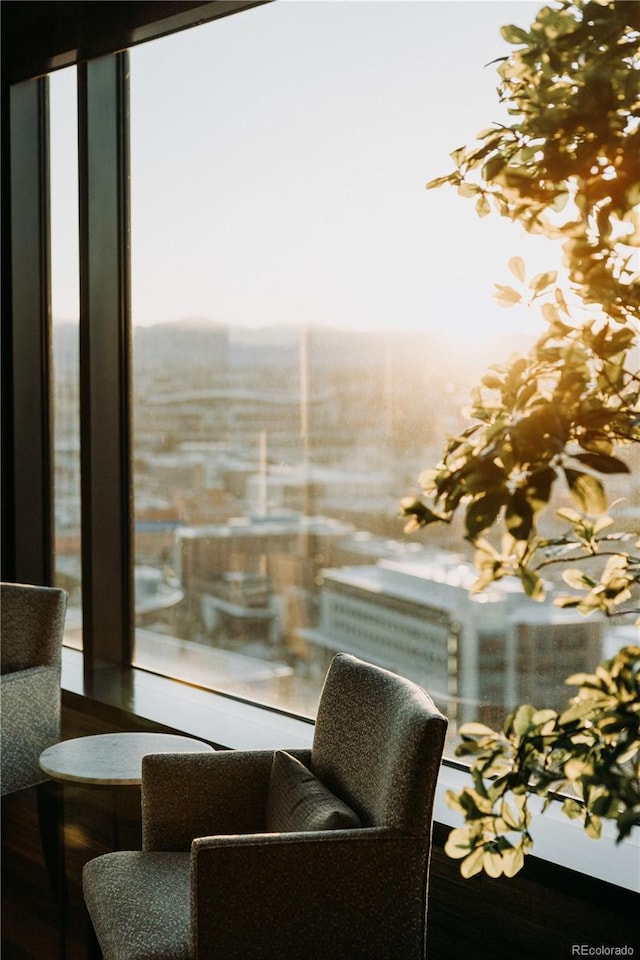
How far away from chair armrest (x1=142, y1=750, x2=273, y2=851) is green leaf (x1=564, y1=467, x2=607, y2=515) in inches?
61.2

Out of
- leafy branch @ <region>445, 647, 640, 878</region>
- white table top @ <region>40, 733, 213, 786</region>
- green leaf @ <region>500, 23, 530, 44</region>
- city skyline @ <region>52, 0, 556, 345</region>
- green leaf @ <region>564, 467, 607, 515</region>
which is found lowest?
white table top @ <region>40, 733, 213, 786</region>

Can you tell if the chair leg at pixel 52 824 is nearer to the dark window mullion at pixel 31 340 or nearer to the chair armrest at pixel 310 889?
A: the chair armrest at pixel 310 889

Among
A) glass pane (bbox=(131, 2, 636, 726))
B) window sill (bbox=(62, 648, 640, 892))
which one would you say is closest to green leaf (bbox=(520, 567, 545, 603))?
window sill (bbox=(62, 648, 640, 892))

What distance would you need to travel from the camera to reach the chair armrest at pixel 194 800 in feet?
7.69

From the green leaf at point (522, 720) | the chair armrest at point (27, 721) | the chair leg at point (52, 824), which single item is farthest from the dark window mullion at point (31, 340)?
the green leaf at point (522, 720)

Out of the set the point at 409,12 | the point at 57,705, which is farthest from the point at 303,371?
the point at 57,705

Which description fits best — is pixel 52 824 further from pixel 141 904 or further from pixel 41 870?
pixel 141 904

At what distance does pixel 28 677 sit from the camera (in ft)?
10.9

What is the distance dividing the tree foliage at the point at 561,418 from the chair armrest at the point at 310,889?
736 millimetres

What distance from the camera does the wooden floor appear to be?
291cm

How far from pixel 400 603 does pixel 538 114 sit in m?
1.94

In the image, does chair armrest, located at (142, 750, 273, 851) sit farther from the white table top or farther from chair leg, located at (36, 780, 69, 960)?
chair leg, located at (36, 780, 69, 960)

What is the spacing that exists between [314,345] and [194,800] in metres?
1.55

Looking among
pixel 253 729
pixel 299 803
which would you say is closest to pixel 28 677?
pixel 253 729
